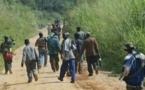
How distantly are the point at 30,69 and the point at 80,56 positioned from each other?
2.49 metres

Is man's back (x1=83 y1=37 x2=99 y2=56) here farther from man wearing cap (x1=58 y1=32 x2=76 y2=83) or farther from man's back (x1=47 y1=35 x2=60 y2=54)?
man wearing cap (x1=58 y1=32 x2=76 y2=83)

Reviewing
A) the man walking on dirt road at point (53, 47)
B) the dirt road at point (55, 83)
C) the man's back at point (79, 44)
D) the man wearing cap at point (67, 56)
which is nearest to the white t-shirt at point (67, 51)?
the man wearing cap at point (67, 56)

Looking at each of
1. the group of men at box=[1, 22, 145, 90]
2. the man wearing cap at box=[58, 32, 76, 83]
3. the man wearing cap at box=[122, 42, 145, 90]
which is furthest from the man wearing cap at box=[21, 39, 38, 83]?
the man wearing cap at box=[122, 42, 145, 90]

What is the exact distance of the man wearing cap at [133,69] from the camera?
9.59 meters

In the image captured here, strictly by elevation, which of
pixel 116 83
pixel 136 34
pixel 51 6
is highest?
pixel 51 6

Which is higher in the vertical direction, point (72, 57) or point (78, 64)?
point (72, 57)

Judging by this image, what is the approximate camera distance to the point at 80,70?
61.7ft

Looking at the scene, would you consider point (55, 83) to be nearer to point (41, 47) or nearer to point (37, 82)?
point (37, 82)

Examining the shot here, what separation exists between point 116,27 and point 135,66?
922 cm

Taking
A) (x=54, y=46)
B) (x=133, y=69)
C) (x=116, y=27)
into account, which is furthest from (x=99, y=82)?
(x=133, y=69)

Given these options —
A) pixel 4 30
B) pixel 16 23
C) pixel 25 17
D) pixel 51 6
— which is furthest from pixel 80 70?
pixel 51 6

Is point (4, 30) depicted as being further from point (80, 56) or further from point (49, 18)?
point (49, 18)

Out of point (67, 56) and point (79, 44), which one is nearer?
point (67, 56)

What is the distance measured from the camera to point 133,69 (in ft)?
31.8
